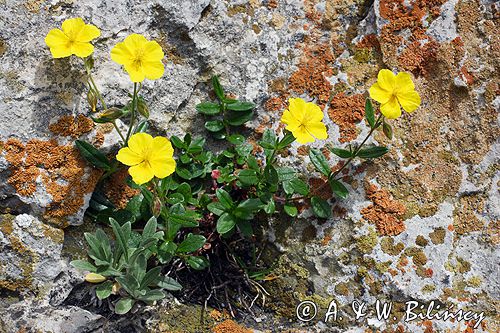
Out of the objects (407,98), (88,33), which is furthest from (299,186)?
(88,33)

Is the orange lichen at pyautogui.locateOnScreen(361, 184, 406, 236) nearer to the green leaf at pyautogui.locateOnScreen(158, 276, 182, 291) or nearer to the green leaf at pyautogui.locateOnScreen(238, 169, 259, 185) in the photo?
the green leaf at pyautogui.locateOnScreen(238, 169, 259, 185)

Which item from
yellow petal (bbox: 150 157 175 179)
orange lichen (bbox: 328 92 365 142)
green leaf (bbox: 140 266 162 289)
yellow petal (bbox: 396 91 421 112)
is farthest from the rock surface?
yellow petal (bbox: 150 157 175 179)

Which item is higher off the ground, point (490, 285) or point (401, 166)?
point (401, 166)

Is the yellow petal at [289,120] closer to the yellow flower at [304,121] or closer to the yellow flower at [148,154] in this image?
the yellow flower at [304,121]

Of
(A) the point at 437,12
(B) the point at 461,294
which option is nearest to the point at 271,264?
(B) the point at 461,294

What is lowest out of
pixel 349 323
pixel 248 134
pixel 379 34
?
pixel 349 323

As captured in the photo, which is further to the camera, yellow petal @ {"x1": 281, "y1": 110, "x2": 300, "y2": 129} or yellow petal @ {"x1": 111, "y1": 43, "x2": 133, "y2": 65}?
yellow petal @ {"x1": 281, "y1": 110, "x2": 300, "y2": 129}

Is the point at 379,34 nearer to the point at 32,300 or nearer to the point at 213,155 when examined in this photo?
the point at 213,155
